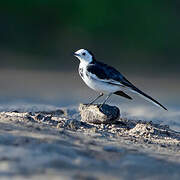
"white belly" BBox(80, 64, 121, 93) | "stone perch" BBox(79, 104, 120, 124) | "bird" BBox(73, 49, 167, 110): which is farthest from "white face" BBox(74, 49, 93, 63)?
"stone perch" BBox(79, 104, 120, 124)

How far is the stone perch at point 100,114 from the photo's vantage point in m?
9.56

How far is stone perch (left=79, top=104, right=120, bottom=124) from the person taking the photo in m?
9.56

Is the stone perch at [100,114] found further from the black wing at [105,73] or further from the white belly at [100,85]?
the black wing at [105,73]

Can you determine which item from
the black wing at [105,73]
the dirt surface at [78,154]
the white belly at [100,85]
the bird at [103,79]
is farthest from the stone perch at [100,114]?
the dirt surface at [78,154]

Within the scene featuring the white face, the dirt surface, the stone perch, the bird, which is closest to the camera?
the dirt surface

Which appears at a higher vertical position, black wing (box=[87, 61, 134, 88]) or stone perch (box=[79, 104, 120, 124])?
black wing (box=[87, 61, 134, 88])

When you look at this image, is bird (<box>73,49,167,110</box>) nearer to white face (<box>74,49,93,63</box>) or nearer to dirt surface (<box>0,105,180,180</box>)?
white face (<box>74,49,93,63</box>)

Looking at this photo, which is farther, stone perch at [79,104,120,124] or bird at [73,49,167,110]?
bird at [73,49,167,110]

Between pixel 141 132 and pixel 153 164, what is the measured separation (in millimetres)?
2970

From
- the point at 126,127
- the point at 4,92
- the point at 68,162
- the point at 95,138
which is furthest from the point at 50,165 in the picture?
the point at 4,92

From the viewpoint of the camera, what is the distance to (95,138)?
739 cm

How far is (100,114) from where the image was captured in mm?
9555

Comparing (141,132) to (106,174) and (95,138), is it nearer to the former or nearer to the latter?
(95,138)

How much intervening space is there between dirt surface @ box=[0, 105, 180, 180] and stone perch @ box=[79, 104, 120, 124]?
1.11 meters
